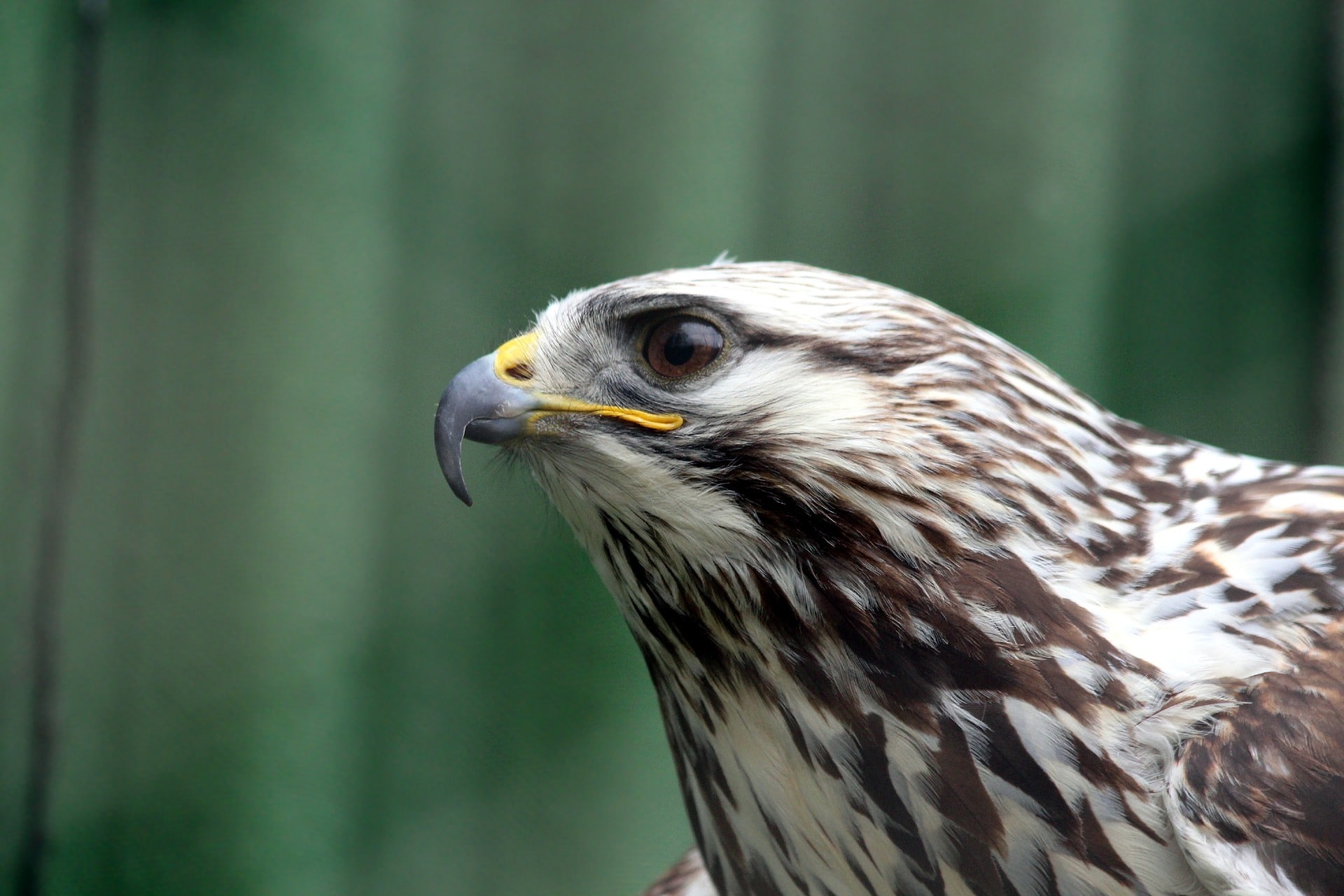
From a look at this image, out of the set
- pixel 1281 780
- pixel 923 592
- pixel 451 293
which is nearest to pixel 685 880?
pixel 923 592

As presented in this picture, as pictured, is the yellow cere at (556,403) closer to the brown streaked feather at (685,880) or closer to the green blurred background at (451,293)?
the green blurred background at (451,293)

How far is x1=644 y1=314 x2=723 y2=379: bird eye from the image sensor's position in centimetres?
104

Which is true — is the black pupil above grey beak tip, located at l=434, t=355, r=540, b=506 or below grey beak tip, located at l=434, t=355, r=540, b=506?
above

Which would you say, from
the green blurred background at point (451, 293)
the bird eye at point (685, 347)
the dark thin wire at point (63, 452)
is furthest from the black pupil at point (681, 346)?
the dark thin wire at point (63, 452)

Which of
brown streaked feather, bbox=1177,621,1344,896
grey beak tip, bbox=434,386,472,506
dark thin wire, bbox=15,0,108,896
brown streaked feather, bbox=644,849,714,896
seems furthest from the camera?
dark thin wire, bbox=15,0,108,896

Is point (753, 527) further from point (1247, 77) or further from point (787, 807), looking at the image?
point (1247, 77)

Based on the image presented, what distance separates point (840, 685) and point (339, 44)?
4.17 ft

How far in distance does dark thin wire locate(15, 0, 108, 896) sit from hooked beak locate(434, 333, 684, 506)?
819mm

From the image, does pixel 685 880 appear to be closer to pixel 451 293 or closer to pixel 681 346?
pixel 681 346

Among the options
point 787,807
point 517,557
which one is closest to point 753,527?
point 787,807

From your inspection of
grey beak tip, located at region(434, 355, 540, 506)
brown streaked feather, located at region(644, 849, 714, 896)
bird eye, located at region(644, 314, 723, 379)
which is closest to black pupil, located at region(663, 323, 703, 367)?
bird eye, located at region(644, 314, 723, 379)

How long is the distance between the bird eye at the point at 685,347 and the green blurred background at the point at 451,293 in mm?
479

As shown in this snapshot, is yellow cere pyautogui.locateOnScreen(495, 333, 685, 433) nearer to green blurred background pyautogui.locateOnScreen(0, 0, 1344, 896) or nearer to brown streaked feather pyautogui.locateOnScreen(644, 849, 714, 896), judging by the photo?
green blurred background pyautogui.locateOnScreen(0, 0, 1344, 896)

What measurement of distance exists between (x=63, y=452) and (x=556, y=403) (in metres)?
0.91
